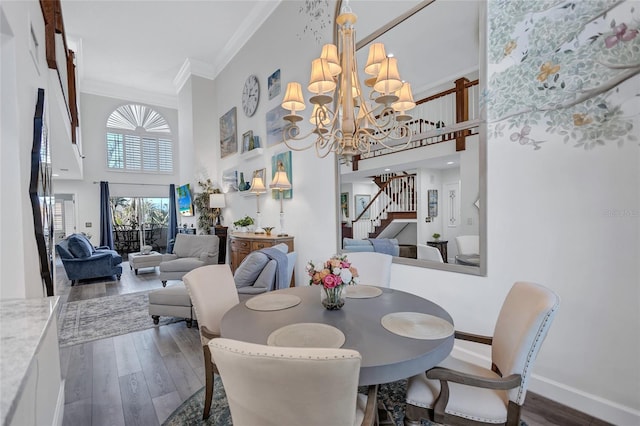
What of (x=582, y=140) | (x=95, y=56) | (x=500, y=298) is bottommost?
(x=500, y=298)

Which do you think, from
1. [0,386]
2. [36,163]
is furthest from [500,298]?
[36,163]

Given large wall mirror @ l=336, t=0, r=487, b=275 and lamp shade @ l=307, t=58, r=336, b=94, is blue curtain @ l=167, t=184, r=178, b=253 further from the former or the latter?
lamp shade @ l=307, t=58, r=336, b=94

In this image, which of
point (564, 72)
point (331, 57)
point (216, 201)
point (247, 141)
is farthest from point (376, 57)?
point (216, 201)

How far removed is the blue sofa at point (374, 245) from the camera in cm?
296

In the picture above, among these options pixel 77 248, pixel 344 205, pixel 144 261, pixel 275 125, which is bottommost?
pixel 144 261

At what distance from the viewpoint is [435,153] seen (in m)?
2.66

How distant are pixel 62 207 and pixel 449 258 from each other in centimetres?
1009

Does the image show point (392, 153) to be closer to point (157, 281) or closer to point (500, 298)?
point (500, 298)

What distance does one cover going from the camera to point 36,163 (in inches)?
64.2

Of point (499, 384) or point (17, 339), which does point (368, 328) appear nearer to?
point (499, 384)

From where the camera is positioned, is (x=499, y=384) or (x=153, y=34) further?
(x=153, y=34)

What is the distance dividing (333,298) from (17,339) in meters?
1.29

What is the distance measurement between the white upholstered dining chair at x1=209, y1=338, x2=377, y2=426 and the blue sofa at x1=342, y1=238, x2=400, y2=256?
211 cm

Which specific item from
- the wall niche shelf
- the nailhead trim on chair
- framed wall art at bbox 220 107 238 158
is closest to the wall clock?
framed wall art at bbox 220 107 238 158
